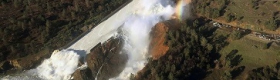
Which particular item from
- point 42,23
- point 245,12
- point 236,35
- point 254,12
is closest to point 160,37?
point 236,35

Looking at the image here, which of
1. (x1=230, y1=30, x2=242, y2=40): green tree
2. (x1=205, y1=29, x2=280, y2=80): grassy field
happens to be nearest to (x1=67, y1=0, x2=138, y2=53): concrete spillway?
(x1=205, y1=29, x2=280, y2=80): grassy field

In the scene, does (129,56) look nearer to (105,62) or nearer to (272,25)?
(105,62)

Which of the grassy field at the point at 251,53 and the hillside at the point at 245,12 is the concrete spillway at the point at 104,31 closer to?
the hillside at the point at 245,12

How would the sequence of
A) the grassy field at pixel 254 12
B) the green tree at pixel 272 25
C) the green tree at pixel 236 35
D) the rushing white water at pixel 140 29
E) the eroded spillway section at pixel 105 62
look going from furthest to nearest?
the grassy field at pixel 254 12
the green tree at pixel 272 25
the green tree at pixel 236 35
the rushing white water at pixel 140 29
the eroded spillway section at pixel 105 62

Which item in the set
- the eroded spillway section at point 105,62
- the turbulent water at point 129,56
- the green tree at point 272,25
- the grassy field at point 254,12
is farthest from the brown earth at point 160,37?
the green tree at point 272,25

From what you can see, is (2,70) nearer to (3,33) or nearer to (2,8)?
(3,33)

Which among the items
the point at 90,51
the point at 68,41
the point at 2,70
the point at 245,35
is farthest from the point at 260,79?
the point at 2,70
